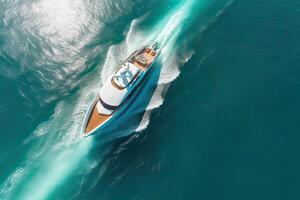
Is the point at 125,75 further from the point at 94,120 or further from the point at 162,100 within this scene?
the point at 94,120

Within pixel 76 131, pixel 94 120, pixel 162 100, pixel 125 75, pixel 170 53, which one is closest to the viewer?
pixel 94 120

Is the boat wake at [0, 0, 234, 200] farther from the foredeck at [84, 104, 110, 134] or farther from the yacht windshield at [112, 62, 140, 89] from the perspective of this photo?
the yacht windshield at [112, 62, 140, 89]

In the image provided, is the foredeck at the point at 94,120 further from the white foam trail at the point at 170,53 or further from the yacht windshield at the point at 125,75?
Result: the white foam trail at the point at 170,53

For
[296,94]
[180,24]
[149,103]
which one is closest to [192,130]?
[149,103]

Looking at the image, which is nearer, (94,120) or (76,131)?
(94,120)

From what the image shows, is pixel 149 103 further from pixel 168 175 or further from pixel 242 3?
pixel 242 3

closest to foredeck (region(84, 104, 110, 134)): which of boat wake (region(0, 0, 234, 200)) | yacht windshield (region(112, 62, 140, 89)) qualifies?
boat wake (region(0, 0, 234, 200))

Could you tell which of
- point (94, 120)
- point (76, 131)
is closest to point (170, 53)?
point (94, 120)
